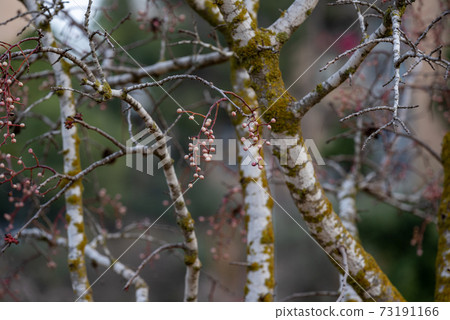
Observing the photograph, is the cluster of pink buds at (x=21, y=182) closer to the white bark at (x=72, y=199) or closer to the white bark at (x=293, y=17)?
the white bark at (x=72, y=199)

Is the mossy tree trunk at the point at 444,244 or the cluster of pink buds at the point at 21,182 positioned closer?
the cluster of pink buds at the point at 21,182

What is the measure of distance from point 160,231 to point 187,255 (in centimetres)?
528

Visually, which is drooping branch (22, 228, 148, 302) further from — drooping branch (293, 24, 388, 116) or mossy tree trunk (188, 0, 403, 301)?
drooping branch (293, 24, 388, 116)

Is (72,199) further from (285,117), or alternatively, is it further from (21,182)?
(285,117)

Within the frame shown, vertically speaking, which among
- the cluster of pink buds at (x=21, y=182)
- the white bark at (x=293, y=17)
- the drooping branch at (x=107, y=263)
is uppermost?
the white bark at (x=293, y=17)

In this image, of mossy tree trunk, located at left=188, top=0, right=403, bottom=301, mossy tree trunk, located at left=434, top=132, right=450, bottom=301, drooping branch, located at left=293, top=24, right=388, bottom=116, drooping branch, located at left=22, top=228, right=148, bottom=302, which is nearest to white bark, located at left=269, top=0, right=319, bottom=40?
mossy tree trunk, located at left=188, top=0, right=403, bottom=301

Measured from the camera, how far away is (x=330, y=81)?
1.43 m

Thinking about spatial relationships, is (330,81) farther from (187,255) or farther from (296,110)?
(187,255)

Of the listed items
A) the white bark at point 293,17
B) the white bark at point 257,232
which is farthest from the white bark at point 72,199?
the white bark at point 293,17

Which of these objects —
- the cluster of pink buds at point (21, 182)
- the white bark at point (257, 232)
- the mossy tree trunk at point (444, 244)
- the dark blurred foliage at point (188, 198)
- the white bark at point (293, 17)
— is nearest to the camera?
the cluster of pink buds at point (21, 182)

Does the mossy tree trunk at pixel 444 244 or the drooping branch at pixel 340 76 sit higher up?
the drooping branch at pixel 340 76

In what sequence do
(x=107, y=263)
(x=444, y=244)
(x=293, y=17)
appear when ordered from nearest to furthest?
1. (x=293, y=17)
2. (x=444, y=244)
3. (x=107, y=263)

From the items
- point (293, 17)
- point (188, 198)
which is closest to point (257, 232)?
point (293, 17)
